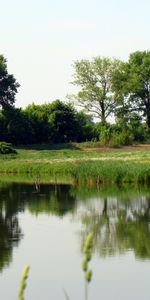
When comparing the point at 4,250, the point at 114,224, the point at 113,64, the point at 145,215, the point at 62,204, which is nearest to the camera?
A: the point at 4,250

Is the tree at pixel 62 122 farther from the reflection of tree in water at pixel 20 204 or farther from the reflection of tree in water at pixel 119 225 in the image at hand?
the reflection of tree in water at pixel 119 225

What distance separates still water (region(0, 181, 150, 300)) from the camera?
511 inches

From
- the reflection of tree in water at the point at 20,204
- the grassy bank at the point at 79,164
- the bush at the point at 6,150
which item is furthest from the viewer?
the bush at the point at 6,150

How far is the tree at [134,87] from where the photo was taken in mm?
66312

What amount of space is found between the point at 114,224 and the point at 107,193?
26.3 feet

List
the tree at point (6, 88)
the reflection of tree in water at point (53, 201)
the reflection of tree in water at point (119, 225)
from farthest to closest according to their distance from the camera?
the tree at point (6, 88) → the reflection of tree in water at point (53, 201) → the reflection of tree in water at point (119, 225)

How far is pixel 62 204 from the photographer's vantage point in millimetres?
27266

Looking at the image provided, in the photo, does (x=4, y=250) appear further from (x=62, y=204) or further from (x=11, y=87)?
(x=11, y=87)

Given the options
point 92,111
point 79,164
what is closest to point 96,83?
point 92,111

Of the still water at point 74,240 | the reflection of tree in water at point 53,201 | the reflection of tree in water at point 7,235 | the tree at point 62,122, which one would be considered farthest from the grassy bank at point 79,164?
the reflection of tree in water at point 7,235

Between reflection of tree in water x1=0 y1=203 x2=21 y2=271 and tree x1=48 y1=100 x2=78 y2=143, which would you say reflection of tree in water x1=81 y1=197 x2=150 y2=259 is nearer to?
reflection of tree in water x1=0 y1=203 x2=21 y2=271

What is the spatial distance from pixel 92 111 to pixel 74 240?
165 feet

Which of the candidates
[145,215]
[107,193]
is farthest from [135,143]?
[145,215]

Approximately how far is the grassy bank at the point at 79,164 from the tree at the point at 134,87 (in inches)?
439
